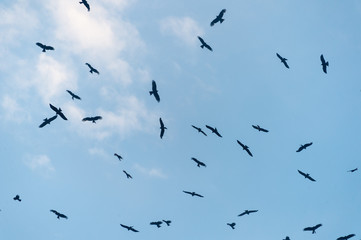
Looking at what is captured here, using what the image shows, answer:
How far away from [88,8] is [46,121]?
1586 centimetres

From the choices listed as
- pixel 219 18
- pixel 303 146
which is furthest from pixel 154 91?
pixel 303 146

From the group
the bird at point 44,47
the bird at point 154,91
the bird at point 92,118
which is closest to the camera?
the bird at point 154,91

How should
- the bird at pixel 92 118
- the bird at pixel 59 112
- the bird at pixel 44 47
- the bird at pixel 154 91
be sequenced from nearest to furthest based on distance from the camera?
the bird at pixel 154 91 → the bird at pixel 59 112 → the bird at pixel 92 118 → the bird at pixel 44 47

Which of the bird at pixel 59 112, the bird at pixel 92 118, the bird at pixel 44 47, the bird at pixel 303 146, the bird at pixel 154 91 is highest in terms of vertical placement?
the bird at pixel 44 47

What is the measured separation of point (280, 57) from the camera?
4175 cm

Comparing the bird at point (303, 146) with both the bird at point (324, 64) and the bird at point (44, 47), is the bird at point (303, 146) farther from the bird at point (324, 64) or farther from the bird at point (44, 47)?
the bird at point (44, 47)

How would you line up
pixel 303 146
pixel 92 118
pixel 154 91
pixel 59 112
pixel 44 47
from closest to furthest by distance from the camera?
1. pixel 154 91
2. pixel 59 112
3. pixel 303 146
4. pixel 92 118
5. pixel 44 47

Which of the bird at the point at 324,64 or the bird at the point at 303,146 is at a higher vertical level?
the bird at the point at 324,64

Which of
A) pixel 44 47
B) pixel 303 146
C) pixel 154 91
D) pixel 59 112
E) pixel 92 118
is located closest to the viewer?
pixel 154 91

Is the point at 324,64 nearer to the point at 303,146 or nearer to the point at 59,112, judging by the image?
the point at 303,146

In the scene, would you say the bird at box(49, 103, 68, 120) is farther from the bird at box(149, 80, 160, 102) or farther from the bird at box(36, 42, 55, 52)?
the bird at box(149, 80, 160, 102)

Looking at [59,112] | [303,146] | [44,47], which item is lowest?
[59,112]

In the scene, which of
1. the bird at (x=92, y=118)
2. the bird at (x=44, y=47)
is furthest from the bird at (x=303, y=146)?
the bird at (x=44, y=47)

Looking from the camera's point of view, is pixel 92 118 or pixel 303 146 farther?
pixel 92 118
